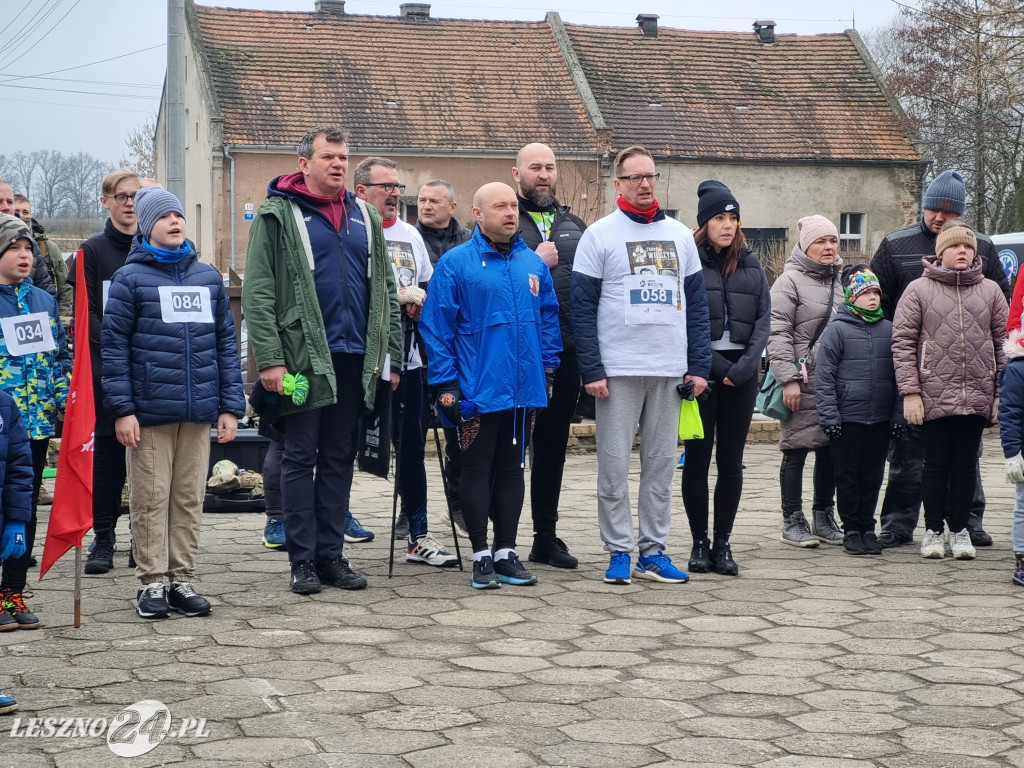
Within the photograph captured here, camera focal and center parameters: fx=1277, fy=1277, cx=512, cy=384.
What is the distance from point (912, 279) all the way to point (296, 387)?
12.3 ft

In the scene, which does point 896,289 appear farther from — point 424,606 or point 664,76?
point 664,76

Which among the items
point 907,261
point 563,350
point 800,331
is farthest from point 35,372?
point 907,261

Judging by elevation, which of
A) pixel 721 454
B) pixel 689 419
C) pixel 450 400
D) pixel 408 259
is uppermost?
pixel 408 259

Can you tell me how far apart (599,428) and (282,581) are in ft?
5.78

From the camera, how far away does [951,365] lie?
6.84 m

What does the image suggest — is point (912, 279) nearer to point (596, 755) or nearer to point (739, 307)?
point (739, 307)

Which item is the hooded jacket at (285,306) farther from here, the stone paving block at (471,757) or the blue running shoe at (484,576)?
the stone paving block at (471,757)

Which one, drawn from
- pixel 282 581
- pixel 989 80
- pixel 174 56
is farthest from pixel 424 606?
pixel 989 80

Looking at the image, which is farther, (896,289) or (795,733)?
(896,289)

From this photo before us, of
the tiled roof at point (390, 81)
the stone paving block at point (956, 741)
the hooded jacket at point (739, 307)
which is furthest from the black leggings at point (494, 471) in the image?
the tiled roof at point (390, 81)

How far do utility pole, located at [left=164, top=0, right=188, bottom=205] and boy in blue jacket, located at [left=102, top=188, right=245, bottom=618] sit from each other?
625 centimetres

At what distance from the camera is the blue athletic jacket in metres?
6.16

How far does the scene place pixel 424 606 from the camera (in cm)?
580

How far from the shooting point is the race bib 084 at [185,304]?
221 inches
